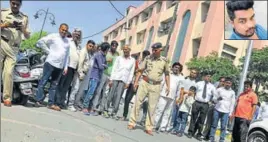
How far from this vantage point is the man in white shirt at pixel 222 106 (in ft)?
24.1

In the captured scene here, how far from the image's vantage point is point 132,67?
686 centimetres

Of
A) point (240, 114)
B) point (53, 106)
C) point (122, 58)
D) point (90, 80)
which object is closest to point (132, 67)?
point (122, 58)

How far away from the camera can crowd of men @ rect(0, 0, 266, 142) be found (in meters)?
5.98

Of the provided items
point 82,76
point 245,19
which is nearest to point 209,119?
point 82,76

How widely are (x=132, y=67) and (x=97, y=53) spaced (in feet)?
1.94

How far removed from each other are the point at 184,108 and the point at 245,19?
540cm

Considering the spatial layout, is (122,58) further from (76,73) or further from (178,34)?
(178,34)

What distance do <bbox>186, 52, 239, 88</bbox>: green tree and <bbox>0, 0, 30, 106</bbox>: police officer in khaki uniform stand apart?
9833 millimetres

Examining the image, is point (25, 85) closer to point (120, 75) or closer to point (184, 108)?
point (120, 75)

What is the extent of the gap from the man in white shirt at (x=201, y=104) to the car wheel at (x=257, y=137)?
953 millimetres

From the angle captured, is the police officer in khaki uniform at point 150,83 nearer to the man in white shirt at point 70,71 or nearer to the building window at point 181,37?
the man in white shirt at point 70,71

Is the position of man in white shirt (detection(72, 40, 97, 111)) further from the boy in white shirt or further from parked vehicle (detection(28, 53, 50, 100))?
the boy in white shirt

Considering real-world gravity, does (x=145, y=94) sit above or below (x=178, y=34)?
below

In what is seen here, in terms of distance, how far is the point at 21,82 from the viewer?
19.1ft
